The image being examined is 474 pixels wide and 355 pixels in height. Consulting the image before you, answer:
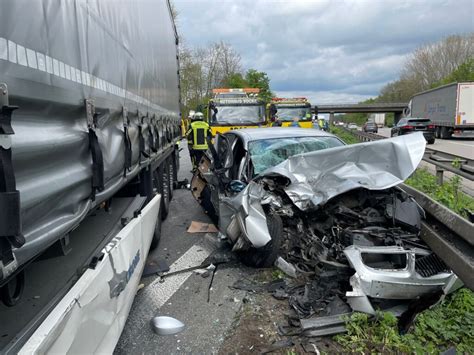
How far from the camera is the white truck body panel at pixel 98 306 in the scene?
4.81ft

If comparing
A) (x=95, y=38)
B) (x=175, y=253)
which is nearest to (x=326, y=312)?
(x=175, y=253)

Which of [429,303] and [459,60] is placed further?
[459,60]

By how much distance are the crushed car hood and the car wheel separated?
300mm

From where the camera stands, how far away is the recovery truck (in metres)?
1.31

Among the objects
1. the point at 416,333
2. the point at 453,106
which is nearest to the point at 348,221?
the point at 416,333

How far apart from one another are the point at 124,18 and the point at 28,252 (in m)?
2.61

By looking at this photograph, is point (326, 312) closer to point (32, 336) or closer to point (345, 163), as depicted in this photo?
point (345, 163)

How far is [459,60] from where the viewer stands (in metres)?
59.0

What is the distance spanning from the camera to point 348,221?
378 cm

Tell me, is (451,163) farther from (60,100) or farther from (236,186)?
(60,100)

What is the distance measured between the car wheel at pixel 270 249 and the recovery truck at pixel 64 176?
1286mm

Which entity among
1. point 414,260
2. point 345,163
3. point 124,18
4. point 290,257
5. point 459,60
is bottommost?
point 290,257

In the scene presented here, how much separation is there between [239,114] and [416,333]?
1132 centimetres

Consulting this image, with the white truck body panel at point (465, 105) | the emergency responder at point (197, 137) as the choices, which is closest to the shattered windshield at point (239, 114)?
the emergency responder at point (197, 137)
